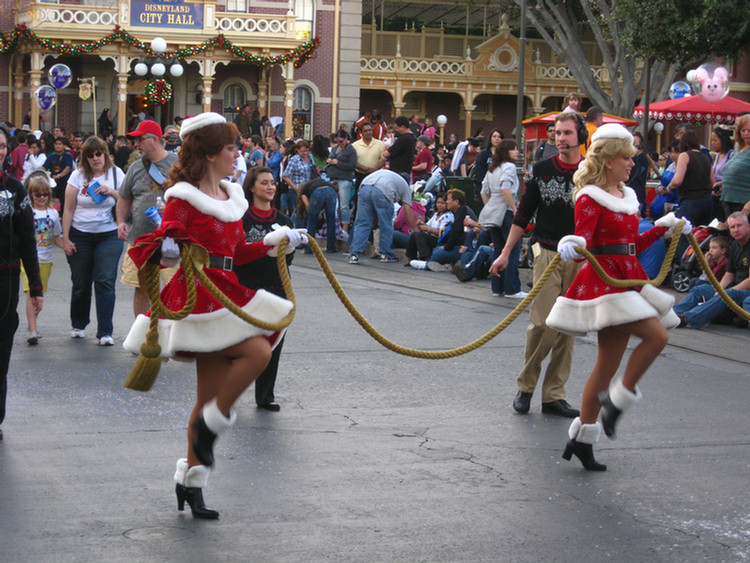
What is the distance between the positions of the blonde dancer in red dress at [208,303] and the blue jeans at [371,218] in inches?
400

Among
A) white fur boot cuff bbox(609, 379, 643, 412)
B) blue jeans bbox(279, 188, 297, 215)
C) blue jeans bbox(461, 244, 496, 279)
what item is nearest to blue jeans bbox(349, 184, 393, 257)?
blue jeans bbox(461, 244, 496, 279)

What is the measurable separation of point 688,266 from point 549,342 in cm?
563

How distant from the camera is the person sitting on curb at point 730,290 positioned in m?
10.2

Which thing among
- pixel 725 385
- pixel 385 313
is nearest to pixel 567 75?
pixel 385 313

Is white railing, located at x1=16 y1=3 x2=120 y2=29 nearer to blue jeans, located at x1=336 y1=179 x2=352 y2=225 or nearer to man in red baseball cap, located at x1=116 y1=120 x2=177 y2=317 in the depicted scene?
blue jeans, located at x1=336 y1=179 x2=352 y2=225

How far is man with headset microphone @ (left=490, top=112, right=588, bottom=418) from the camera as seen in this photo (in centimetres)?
682

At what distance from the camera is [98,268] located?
9.10m

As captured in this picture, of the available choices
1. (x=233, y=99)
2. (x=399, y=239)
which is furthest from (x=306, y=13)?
(x=399, y=239)

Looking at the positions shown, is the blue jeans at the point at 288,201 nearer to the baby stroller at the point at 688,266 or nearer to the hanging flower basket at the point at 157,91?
the baby stroller at the point at 688,266

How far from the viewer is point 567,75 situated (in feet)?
145

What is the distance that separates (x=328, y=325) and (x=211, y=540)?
571 cm

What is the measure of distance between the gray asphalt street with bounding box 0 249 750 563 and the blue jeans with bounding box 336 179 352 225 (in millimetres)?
8078

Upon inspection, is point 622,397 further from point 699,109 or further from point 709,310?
point 699,109

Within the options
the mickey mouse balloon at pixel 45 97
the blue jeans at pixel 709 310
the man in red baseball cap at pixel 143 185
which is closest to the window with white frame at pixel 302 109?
the mickey mouse balloon at pixel 45 97
